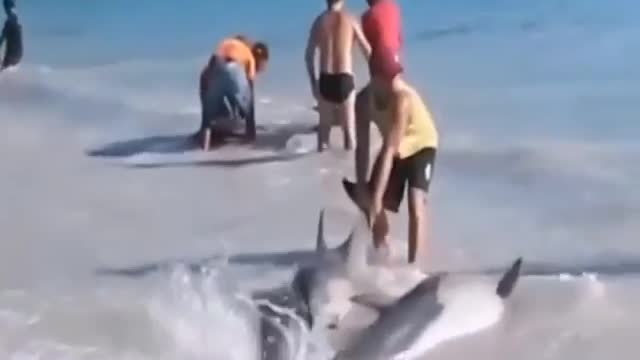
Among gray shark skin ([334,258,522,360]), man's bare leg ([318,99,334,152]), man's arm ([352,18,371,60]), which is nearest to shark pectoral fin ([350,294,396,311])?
gray shark skin ([334,258,522,360])

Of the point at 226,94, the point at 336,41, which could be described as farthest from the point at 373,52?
the point at 226,94

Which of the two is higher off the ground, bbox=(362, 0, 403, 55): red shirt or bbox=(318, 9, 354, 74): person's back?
bbox=(362, 0, 403, 55): red shirt

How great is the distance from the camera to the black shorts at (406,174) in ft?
20.5

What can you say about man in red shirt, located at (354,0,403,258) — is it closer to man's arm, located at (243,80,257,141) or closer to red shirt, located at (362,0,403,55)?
red shirt, located at (362,0,403,55)

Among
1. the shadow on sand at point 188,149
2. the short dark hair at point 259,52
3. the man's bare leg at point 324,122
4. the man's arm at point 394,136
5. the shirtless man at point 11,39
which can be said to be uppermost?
the man's arm at point 394,136

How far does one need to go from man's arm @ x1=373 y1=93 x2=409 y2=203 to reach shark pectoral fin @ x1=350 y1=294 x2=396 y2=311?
54 cm

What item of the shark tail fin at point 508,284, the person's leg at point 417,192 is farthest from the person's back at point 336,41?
the shark tail fin at point 508,284

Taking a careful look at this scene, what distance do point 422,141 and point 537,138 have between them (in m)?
3.30

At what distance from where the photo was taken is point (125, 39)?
1544 centimetres

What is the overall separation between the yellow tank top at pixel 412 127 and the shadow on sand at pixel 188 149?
106 inches

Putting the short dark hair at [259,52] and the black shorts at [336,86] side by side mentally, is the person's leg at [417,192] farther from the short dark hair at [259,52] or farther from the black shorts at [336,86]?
the short dark hair at [259,52]

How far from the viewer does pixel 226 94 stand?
9.31 m

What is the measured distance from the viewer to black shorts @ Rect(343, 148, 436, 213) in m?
6.25

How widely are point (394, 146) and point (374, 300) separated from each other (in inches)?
26.2
